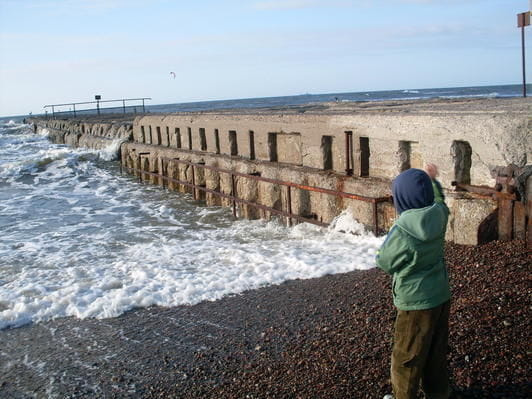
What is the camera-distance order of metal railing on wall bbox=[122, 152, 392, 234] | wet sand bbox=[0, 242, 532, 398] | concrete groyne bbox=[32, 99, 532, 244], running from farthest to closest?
1. metal railing on wall bbox=[122, 152, 392, 234]
2. concrete groyne bbox=[32, 99, 532, 244]
3. wet sand bbox=[0, 242, 532, 398]

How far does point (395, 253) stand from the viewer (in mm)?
2658

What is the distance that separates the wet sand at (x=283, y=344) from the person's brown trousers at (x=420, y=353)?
358mm

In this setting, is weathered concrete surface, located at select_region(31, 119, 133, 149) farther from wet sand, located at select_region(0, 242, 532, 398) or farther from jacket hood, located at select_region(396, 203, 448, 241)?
jacket hood, located at select_region(396, 203, 448, 241)

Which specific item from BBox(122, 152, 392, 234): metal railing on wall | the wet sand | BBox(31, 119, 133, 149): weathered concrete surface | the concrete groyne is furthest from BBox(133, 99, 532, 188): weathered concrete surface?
BBox(31, 119, 133, 149): weathered concrete surface

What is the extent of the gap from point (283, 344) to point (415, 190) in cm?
201

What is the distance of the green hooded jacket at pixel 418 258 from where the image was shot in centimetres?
261

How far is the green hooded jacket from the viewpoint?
261 centimetres

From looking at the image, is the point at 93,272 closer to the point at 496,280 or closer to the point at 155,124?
the point at 496,280

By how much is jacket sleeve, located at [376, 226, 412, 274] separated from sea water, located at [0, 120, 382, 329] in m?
3.03

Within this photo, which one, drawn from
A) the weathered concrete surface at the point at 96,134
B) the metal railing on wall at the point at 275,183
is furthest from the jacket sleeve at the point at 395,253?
the weathered concrete surface at the point at 96,134

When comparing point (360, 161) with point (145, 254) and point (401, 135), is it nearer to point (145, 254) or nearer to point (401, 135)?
point (401, 135)

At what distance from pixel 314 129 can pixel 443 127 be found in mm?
2370

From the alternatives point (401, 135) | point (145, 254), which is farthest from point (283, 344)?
point (145, 254)

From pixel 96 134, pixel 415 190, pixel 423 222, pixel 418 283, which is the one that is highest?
pixel 96 134
